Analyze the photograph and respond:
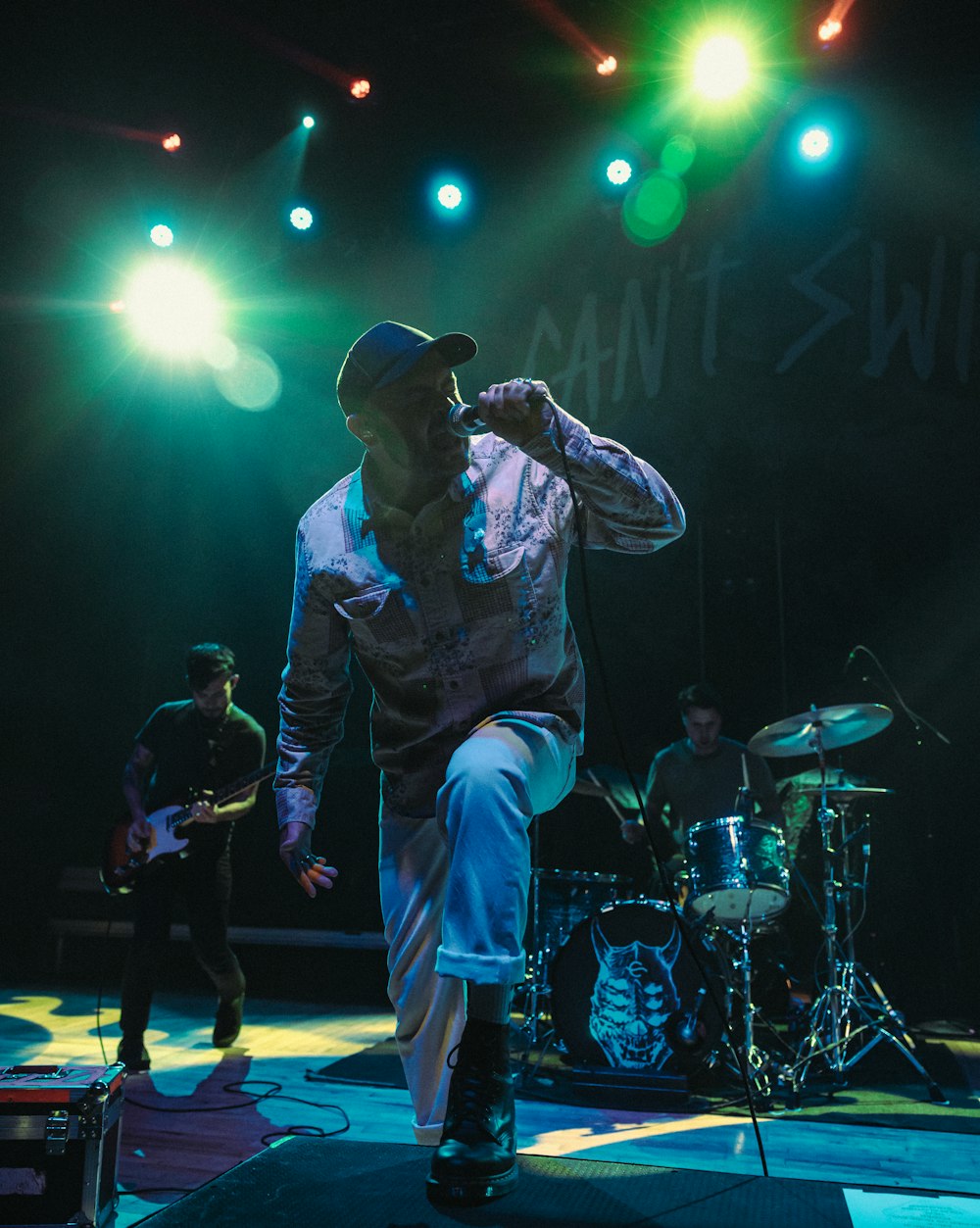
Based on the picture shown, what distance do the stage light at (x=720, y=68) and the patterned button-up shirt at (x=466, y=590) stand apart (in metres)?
4.31

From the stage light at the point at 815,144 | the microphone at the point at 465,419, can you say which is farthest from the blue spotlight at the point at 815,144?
the microphone at the point at 465,419

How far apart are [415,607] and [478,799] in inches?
23.5

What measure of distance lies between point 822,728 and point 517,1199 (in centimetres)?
328

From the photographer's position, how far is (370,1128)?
3.65m

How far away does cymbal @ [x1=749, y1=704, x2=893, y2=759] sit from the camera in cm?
457

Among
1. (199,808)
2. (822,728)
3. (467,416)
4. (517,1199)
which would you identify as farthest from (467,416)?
(199,808)

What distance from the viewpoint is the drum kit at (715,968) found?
4414 mm

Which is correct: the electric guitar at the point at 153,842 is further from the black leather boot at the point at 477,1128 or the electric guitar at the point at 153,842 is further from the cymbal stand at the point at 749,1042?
the black leather boot at the point at 477,1128

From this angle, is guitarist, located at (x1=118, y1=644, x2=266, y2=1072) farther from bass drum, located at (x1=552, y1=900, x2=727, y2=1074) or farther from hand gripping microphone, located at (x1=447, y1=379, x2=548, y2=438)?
hand gripping microphone, located at (x1=447, y1=379, x2=548, y2=438)

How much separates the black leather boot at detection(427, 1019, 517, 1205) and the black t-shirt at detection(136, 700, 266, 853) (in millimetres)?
3531

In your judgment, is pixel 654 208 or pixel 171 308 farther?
pixel 171 308

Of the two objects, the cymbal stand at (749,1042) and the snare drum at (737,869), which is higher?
the snare drum at (737,869)

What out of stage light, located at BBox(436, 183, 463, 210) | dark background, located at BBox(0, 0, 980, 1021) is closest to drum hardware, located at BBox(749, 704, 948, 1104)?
dark background, located at BBox(0, 0, 980, 1021)

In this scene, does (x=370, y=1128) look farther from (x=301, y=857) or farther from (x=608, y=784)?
(x=608, y=784)
